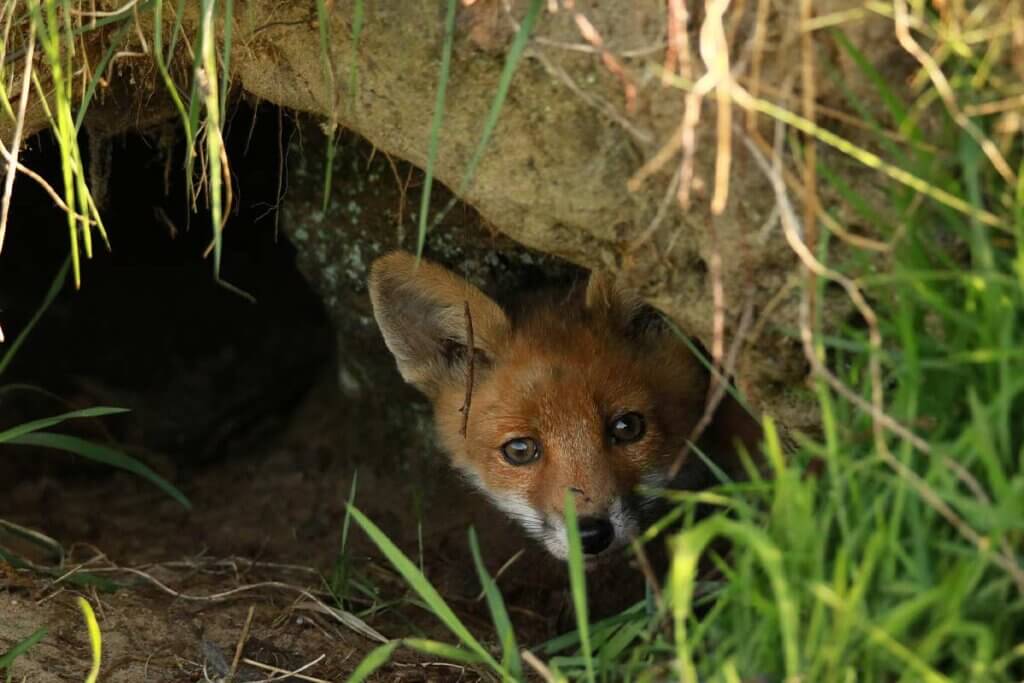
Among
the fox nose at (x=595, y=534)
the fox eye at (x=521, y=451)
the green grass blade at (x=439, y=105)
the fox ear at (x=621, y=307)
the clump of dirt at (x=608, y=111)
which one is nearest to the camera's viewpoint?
the clump of dirt at (x=608, y=111)

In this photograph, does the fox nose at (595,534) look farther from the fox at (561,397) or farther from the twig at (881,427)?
the twig at (881,427)

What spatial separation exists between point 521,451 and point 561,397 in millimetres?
217

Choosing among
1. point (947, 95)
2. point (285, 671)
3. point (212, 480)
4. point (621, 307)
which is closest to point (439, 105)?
point (947, 95)

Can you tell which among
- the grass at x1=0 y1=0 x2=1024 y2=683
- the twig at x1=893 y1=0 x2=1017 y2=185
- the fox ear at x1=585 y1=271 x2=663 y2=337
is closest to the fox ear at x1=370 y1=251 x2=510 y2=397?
the fox ear at x1=585 y1=271 x2=663 y2=337

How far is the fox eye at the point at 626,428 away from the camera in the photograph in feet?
11.3

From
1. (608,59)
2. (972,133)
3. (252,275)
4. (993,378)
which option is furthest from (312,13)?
(252,275)

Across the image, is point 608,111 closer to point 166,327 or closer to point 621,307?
point 621,307

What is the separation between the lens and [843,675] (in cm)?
195

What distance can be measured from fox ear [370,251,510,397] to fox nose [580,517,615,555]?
609 mm

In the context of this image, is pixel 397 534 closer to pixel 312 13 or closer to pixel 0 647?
pixel 0 647

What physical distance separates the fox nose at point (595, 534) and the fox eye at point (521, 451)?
1.15ft

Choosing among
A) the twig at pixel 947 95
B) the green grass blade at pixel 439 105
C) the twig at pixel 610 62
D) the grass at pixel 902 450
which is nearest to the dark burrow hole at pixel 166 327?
the green grass blade at pixel 439 105

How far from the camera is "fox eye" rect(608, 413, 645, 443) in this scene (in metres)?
3.45

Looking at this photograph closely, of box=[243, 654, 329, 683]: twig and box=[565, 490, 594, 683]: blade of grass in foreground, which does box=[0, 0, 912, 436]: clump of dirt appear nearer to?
box=[565, 490, 594, 683]: blade of grass in foreground
